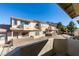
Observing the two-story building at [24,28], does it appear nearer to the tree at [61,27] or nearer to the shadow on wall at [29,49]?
the shadow on wall at [29,49]

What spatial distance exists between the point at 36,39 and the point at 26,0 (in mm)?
890

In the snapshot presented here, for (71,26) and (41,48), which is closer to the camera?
(71,26)

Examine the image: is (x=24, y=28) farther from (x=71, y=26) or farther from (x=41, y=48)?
(x=71, y=26)

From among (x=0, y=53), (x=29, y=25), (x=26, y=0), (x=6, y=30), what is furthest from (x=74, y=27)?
(x=0, y=53)

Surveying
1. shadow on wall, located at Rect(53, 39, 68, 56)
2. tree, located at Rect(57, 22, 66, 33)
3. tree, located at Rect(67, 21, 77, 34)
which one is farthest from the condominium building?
shadow on wall, located at Rect(53, 39, 68, 56)

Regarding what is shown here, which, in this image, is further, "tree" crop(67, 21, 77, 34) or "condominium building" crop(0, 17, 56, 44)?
"tree" crop(67, 21, 77, 34)

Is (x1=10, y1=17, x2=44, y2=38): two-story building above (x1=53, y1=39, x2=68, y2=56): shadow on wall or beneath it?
above

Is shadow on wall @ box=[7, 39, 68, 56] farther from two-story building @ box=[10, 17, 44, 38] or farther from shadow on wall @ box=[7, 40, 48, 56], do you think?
two-story building @ box=[10, 17, 44, 38]

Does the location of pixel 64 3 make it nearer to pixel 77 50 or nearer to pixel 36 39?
pixel 36 39

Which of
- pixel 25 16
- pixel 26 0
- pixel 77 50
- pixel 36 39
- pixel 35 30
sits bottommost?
pixel 77 50

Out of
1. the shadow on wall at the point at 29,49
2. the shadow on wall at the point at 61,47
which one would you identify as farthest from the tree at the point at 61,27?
the shadow on wall at the point at 29,49

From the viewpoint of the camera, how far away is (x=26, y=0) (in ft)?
7.48

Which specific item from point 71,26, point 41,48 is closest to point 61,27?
point 71,26

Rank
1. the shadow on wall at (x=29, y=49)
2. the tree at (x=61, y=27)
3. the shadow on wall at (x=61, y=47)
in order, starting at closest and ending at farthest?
the shadow on wall at (x=29, y=49) < the tree at (x=61, y=27) < the shadow on wall at (x=61, y=47)
